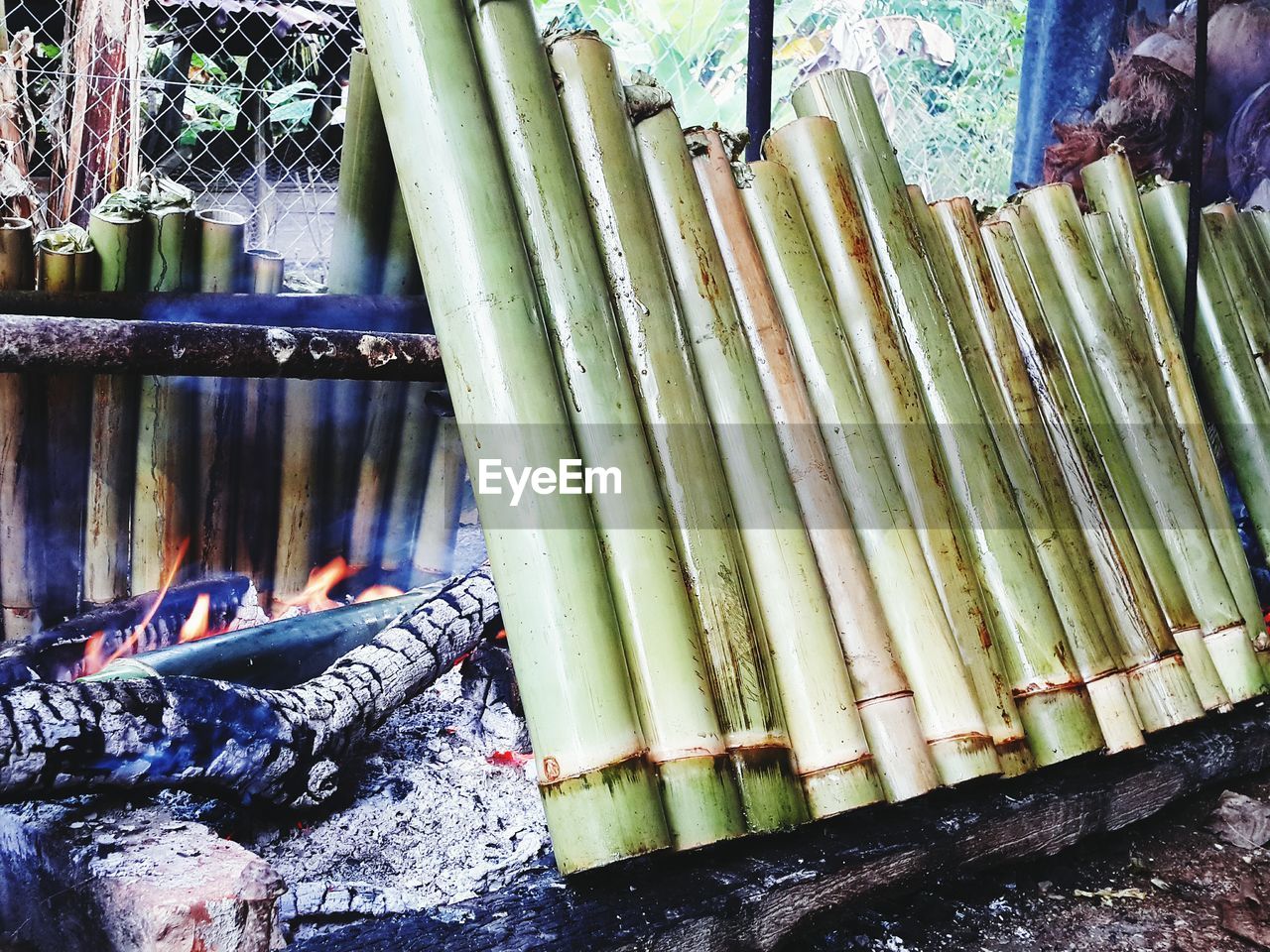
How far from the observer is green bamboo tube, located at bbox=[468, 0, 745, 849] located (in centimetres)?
135

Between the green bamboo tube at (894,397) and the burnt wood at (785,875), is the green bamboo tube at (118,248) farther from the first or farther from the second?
the burnt wood at (785,875)

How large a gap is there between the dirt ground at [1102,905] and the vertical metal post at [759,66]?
1.93 metres

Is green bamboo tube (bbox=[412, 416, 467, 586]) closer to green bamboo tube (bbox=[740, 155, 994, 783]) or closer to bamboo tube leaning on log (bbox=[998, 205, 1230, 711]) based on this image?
green bamboo tube (bbox=[740, 155, 994, 783])

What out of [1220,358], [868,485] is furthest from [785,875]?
[1220,358]

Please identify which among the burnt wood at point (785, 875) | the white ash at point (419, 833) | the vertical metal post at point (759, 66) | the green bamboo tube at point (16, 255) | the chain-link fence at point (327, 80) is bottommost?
the burnt wood at point (785, 875)

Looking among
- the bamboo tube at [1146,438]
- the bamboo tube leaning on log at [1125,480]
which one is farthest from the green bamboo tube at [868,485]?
the bamboo tube at [1146,438]

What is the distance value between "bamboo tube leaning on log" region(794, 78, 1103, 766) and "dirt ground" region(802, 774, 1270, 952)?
13.1 inches

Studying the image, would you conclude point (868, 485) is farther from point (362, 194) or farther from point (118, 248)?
point (118, 248)

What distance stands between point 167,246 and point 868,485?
2.06 meters

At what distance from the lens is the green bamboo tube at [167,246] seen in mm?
2523

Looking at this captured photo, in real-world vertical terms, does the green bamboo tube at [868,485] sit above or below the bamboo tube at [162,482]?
below

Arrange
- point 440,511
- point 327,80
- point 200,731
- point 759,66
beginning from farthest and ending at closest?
point 327,80 → point 440,511 → point 759,66 → point 200,731

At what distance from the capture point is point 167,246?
254 cm

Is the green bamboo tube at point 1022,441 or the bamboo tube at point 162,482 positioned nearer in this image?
the green bamboo tube at point 1022,441
